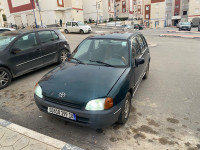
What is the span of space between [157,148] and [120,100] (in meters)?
0.95

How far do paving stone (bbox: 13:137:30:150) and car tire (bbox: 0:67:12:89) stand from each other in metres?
2.82

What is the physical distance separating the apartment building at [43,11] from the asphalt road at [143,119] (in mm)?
31954

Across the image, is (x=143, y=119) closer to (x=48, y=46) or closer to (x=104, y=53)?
(x=104, y=53)

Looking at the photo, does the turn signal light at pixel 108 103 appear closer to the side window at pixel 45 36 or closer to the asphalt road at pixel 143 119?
the asphalt road at pixel 143 119

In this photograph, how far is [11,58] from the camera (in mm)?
4887

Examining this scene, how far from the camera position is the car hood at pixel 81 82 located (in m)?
2.60

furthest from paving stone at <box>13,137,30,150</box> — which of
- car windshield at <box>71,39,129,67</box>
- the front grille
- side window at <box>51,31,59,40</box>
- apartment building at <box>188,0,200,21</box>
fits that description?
apartment building at <box>188,0,200,21</box>

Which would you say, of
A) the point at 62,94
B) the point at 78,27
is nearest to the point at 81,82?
the point at 62,94

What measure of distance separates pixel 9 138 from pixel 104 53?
96.4 inches

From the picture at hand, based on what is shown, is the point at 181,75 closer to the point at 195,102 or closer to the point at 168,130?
the point at 195,102

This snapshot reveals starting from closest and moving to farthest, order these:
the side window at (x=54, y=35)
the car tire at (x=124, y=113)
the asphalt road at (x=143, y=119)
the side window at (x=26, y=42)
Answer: the asphalt road at (x=143, y=119), the car tire at (x=124, y=113), the side window at (x=26, y=42), the side window at (x=54, y=35)

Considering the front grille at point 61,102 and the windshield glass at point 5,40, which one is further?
the windshield glass at point 5,40

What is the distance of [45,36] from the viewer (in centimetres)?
618

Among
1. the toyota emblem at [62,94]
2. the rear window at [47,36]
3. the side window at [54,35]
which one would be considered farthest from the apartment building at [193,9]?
the toyota emblem at [62,94]
